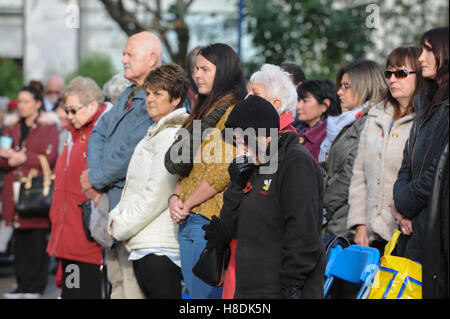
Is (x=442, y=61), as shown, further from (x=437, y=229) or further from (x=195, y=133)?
(x=195, y=133)

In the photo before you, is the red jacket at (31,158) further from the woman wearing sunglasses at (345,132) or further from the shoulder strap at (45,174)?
the woman wearing sunglasses at (345,132)

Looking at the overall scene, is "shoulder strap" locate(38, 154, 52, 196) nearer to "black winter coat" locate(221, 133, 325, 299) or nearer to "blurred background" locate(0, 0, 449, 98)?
"blurred background" locate(0, 0, 449, 98)

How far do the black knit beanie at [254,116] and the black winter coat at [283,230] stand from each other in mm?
126

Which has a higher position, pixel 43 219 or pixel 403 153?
pixel 403 153

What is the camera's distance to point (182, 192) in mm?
4801

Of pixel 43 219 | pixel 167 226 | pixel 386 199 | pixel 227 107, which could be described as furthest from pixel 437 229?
pixel 43 219

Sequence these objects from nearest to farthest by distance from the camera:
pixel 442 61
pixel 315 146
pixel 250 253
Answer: pixel 250 253, pixel 442 61, pixel 315 146

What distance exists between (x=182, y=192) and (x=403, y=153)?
1.45 metres

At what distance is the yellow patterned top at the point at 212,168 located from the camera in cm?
457

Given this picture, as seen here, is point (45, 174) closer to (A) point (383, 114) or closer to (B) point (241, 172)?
(A) point (383, 114)

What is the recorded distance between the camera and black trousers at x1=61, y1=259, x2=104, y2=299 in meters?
5.98

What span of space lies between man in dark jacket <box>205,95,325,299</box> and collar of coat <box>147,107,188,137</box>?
160 cm

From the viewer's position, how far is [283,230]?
3.51m

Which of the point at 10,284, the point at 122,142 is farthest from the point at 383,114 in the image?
the point at 10,284
